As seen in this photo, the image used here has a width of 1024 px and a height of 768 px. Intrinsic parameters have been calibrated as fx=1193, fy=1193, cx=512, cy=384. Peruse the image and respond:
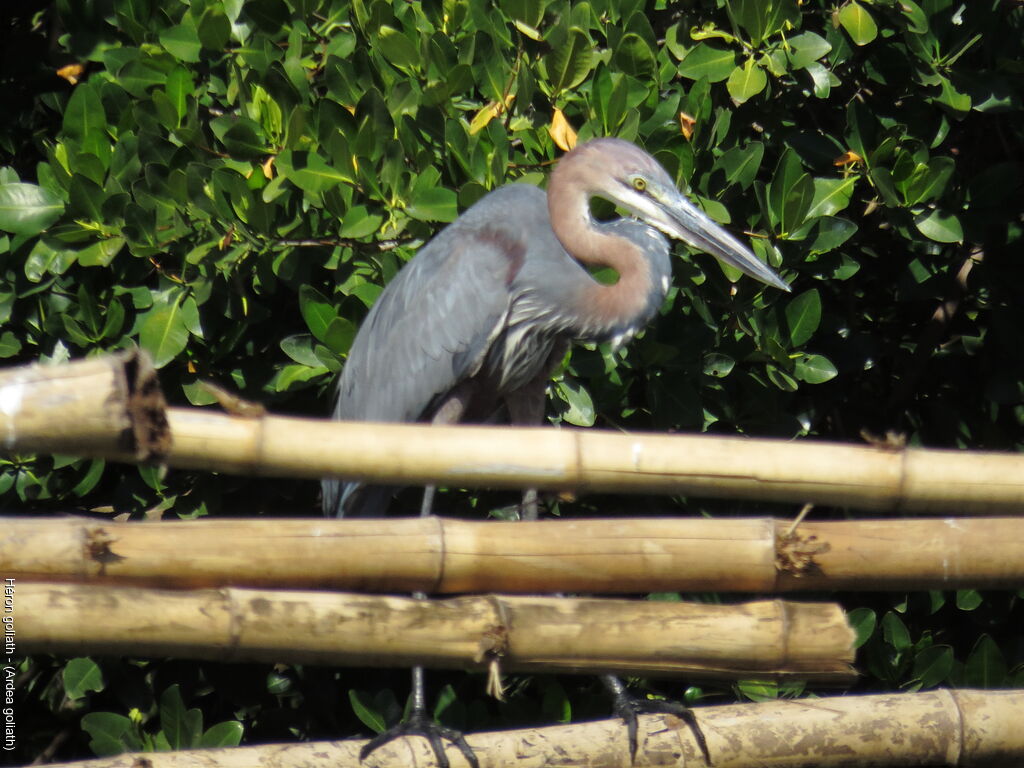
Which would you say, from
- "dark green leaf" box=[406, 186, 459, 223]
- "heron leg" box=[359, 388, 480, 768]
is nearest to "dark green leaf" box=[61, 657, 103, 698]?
"heron leg" box=[359, 388, 480, 768]

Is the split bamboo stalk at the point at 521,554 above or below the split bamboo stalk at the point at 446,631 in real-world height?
above

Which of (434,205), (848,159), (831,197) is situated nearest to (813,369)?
(831,197)

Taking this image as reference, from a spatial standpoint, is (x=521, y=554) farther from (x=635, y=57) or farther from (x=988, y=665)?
(x=988, y=665)

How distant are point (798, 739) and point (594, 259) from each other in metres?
1.40

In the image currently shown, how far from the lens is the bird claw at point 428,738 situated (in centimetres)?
198

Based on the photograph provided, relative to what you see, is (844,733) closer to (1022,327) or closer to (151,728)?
(1022,327)

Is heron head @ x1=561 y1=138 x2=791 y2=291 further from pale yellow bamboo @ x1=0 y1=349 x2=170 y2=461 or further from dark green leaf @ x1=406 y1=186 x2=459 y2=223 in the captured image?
pale yellow bamboo @ x1=0 y1=349 x2=170 y2=461

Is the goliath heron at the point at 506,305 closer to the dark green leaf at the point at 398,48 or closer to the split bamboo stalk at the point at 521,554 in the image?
the dark green leaf at the point at 398,48

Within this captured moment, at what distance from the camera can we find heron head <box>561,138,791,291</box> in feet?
8.63

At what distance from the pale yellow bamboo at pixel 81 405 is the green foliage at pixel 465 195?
1.25 meters

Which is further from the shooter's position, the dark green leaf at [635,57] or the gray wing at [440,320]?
the gray wing at [440,320]

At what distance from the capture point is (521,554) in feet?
5.59

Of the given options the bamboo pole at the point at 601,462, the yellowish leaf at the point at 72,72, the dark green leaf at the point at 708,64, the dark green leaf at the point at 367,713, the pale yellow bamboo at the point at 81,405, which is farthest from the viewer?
the yellowish leaf at the point at 72,72

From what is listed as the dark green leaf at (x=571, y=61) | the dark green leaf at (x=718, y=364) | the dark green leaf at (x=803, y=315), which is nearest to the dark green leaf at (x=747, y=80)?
the dark green leaf at (x=571, y=61)
